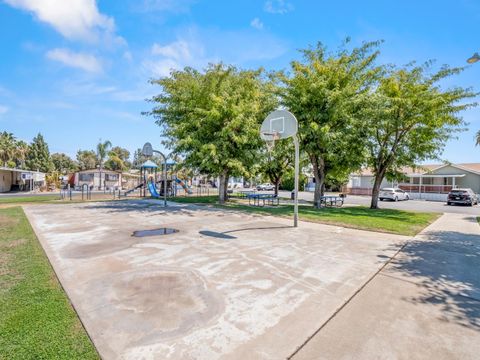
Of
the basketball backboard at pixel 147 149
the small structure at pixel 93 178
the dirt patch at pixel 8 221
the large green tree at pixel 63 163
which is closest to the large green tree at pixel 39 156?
the large green tree at pixel 63 163

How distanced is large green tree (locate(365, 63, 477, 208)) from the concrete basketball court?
9.85 meters

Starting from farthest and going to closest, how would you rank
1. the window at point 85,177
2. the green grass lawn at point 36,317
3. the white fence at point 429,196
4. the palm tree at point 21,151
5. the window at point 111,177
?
the palm tree at point 21,151 < the window at point 111,177 < the window at point 85,177 < the white fence at point 429,196 < the green grass lawn at point 36,317

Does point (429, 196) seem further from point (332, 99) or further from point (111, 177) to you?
point (111, 177)

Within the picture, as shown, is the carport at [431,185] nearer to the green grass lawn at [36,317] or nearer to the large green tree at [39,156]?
the green grass lawn at [36,317]

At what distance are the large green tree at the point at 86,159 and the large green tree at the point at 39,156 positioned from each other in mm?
9779

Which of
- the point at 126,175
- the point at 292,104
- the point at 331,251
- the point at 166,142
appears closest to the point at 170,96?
the point at 166,142

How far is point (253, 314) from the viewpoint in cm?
336

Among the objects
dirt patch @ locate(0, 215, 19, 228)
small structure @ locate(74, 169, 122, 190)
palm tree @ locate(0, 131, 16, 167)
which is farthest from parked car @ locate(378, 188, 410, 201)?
palm tree @ locate(0, 131, 16, 167)

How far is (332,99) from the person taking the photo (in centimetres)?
1400

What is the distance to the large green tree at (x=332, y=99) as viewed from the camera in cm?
1425

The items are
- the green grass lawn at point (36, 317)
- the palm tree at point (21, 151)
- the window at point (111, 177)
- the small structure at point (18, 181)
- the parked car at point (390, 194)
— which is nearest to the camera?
the green grass lawn at point (36, 317)

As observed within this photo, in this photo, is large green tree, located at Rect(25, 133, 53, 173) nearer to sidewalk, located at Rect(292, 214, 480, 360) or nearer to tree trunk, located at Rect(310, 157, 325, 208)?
tree trunk, located at Rect(310, 157, 325, 208)

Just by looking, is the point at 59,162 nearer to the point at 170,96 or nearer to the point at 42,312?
the point at 170,96

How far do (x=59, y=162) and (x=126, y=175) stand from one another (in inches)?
1411
